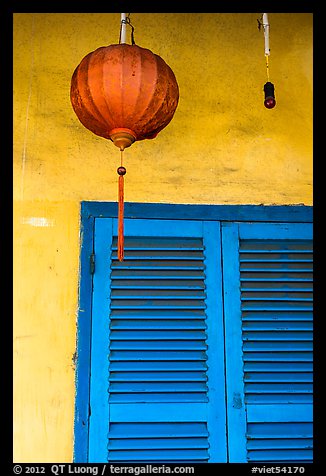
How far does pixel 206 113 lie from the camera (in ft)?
10.3

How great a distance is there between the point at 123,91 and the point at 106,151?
2.44 ft

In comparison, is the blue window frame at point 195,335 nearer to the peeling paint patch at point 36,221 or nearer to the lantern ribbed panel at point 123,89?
the peeling paint patch at point 36,221

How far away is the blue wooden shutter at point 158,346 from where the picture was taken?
2.69 meters

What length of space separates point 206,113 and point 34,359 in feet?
4.83

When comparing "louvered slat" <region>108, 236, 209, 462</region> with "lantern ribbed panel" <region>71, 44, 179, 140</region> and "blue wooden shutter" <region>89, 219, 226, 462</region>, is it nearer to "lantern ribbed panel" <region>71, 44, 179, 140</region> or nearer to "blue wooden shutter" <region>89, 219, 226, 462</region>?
"blue wooden shutter" <region>89, 219, 226, 462</region>

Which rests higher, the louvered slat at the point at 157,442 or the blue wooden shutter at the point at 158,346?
the blue wooden shutter at the point at 158,346

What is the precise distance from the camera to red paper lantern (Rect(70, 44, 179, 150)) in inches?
91.4

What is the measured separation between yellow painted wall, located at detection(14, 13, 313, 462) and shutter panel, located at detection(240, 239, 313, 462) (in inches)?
12.1

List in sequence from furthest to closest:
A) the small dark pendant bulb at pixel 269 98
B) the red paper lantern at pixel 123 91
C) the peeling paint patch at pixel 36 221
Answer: the peeling paint patch at pixel 36 221, the small dark pendant bulb at pixel 269 98, the red paper lantern at pixel 123 91

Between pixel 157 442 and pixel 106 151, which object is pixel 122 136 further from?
pixel 157 442

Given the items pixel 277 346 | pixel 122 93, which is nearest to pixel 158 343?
pixel 277 346

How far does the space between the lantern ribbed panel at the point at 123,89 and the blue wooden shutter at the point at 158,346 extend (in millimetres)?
628

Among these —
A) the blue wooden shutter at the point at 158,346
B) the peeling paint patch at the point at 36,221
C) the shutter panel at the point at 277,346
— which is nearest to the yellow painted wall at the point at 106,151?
the peeling paint patch at the point at 36,221
